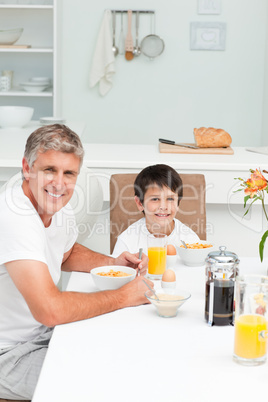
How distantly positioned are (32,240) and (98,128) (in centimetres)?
380

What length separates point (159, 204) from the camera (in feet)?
7.01

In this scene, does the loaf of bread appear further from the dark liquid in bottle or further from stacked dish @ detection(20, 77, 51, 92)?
stacked dish @ detection(20, 77, 51, 92)

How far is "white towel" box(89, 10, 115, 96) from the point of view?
15.8ft

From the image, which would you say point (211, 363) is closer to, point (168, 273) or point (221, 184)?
point (168, 273)

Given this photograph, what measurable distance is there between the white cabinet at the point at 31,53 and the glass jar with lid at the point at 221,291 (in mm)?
3708

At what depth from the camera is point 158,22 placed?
193 inches

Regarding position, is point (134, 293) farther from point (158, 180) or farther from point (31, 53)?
point (31, 53)

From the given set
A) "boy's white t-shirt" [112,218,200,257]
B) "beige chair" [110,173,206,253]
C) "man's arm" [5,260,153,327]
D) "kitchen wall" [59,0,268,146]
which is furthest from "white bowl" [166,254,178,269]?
"kitchen wall" [59,0,268,146]

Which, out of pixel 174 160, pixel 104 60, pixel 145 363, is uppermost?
pixel 104 60

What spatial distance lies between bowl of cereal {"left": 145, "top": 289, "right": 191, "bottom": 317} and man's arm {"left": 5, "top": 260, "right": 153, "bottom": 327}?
0.35 feet

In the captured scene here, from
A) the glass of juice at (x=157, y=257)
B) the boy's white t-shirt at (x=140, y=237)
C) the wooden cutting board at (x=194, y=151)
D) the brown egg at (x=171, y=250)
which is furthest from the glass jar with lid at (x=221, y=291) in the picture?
the wooden cutting board at (x=194, y=151)

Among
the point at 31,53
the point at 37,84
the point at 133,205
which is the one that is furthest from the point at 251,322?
the point at 31,53

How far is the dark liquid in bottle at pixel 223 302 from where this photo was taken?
130 cm

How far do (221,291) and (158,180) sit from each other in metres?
0.90
